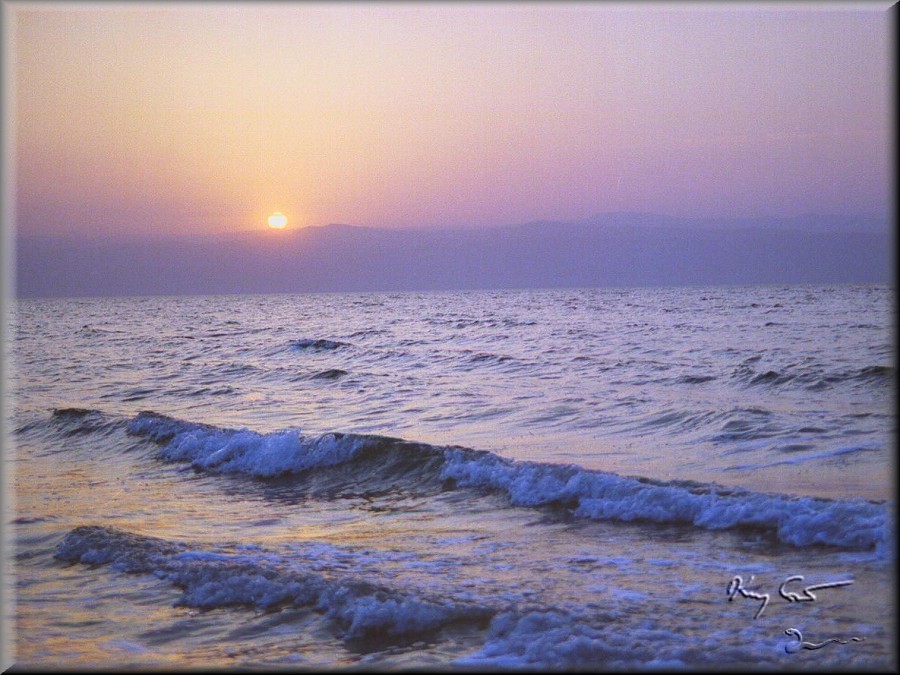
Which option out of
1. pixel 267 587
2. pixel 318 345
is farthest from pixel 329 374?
pixel 267 587

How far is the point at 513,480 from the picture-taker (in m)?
11.3

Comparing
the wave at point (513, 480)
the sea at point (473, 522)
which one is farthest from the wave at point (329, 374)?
the wave at point (513, 480)

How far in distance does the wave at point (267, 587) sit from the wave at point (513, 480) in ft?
12.2

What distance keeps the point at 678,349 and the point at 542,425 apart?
13.5m

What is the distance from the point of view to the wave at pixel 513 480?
27.9 ft
